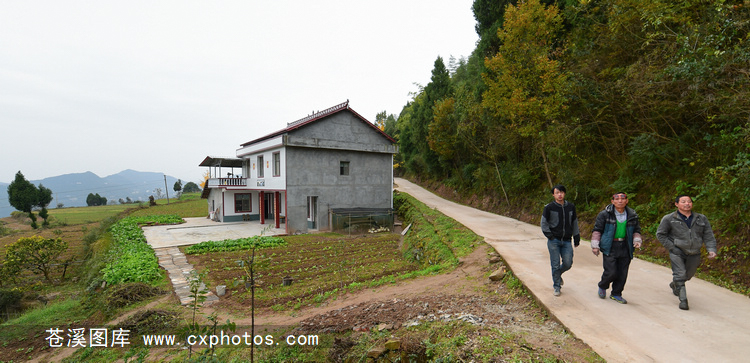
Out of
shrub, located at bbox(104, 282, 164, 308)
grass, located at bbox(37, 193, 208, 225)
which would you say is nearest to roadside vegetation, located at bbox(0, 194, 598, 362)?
shrub, located at bbox(104, 282, 164, 308)

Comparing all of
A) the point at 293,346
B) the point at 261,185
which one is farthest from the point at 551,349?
the point at 261,185

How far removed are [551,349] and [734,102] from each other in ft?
18.8

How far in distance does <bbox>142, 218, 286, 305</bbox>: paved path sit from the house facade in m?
1.74

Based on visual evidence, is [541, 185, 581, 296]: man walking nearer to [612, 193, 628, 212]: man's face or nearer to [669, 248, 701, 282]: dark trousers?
[612, 193, 628, 212]: man's face

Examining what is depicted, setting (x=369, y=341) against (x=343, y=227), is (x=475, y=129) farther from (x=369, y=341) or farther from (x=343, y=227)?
(x=369, y=341)

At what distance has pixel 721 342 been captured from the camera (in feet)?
11.3

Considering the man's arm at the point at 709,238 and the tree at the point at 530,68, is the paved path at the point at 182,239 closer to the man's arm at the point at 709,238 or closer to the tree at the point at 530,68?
the man's arm at the point at 709,238

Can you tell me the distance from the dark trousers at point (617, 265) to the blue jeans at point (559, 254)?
Answer: 46 cm

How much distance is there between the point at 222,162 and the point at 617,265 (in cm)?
2423

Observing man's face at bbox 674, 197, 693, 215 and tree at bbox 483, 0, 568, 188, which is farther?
tree at bbox 483, 0, 568, 188

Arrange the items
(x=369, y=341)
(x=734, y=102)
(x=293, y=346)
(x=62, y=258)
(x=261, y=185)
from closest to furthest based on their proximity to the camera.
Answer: (x=369, y=341), (x=293, y=346), (x=734, y=102), (x=62, y=258), (x=261, y=185)

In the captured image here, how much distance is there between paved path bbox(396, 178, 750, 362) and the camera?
10.8 feet

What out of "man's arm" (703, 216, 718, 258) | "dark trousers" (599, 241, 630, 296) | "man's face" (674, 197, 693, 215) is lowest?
"dark trousers" (599, 241, 630, 296)

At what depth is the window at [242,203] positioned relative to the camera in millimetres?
22375
